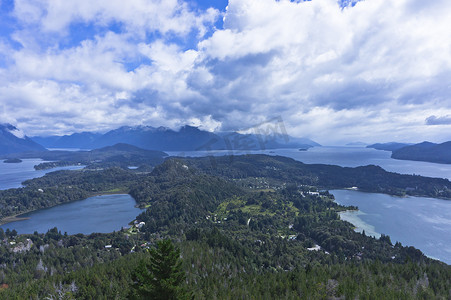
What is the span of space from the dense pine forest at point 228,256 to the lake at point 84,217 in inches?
415

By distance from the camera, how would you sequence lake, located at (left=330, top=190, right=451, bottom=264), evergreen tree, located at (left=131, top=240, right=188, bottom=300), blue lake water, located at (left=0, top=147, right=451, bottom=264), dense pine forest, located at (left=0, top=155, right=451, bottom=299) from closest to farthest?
evergreen tree, located at (left=131, top=240, right=188, bottom=300) → dense pine forest, located at (left=0, top=155, right=451, bottom=299) → lake, located at (left=330, top=190, right=451, bottom=264) → blue lake water, located at (left=0, top=147, right=451, bottom=264)

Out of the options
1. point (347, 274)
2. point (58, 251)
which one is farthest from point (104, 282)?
point (347, 274)

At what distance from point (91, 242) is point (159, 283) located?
268 feet

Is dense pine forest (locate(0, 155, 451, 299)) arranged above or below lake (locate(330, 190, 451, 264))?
above

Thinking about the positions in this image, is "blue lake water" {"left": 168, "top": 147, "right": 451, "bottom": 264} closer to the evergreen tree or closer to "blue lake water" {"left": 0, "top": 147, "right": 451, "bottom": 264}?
"blue lake water" {"left": 0, "top": 147, "right": 451, "bottom": 264}

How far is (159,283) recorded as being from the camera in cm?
1720

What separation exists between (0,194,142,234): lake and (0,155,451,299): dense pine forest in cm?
1053

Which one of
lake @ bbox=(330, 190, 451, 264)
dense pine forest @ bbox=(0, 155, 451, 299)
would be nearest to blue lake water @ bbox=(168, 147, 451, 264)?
lake @ bbox=(330, 190, 451, 264)

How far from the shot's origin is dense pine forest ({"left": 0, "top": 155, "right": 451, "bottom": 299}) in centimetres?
4309

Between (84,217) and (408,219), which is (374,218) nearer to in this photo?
(408,219)

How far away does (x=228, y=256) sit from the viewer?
64312 millimetres

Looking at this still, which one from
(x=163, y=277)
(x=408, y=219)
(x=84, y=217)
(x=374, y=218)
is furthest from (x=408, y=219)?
(x=84, y=217)

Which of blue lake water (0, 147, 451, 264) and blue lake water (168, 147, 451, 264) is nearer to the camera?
blue lake water (168, 147, 451, 264)

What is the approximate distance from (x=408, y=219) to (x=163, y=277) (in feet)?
438
